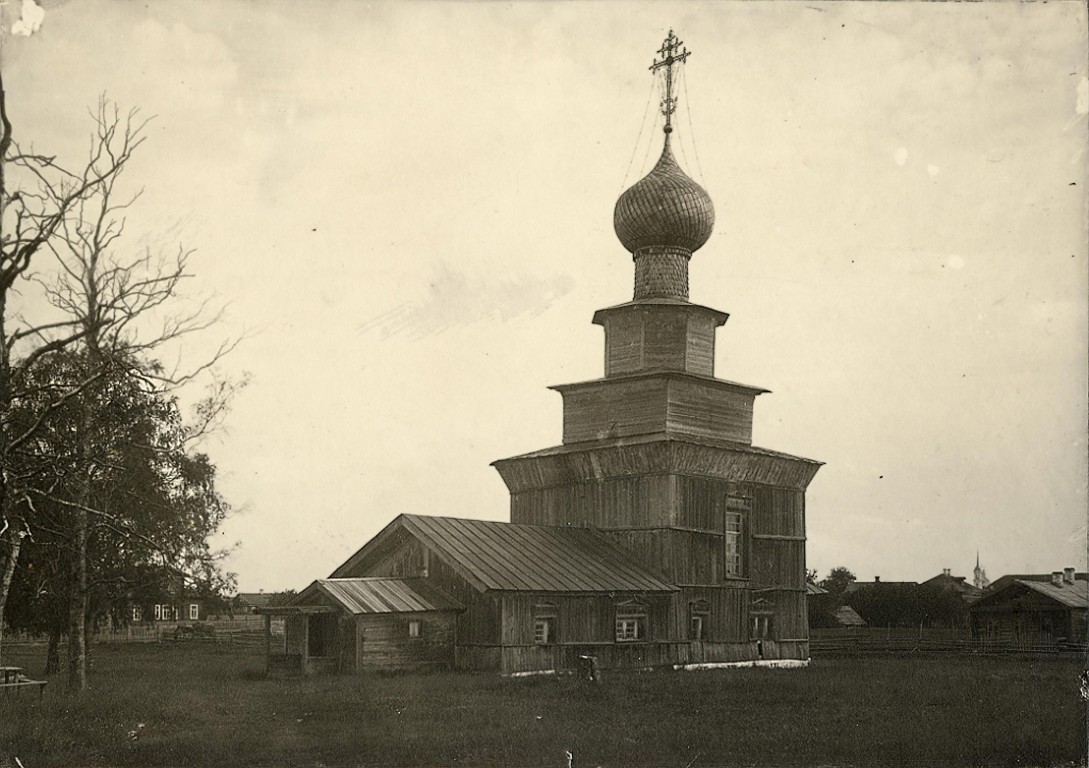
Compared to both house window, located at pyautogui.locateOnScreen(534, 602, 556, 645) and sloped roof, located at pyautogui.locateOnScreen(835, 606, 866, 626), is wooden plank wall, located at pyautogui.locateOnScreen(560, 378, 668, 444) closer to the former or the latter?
house window, located at pyautogui.locateOnScreen(534, 602, 556, 645)

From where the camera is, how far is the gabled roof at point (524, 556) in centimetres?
2638

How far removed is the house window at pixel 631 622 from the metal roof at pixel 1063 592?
20.1 m

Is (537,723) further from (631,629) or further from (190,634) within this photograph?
(190,634)

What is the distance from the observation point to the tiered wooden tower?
3083 cm

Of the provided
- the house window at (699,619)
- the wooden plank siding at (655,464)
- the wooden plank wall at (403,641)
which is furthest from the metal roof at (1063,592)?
the wooden plank wall at (403,641)

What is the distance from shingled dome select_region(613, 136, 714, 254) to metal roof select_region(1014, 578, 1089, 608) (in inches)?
789

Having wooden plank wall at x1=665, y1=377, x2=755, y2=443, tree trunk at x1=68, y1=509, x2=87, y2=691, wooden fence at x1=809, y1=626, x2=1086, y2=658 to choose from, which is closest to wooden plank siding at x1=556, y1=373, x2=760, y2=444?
wooden plank wall at x1=665, y1=377, x2=755, y2=443

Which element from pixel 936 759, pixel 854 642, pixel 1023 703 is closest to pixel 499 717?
pixel 936 759

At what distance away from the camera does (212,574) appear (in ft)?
85.8

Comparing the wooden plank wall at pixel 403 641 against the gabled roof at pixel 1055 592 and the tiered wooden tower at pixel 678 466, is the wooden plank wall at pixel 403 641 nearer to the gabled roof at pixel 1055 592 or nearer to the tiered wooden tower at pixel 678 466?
the tiered wooden tower at pixel 678 466

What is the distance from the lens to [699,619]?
102 ft

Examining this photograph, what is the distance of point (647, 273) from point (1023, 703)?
18.1 m

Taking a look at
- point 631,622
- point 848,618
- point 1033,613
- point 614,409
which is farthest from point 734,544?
point 848,618

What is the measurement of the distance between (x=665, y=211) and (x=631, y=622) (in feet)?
40.7
